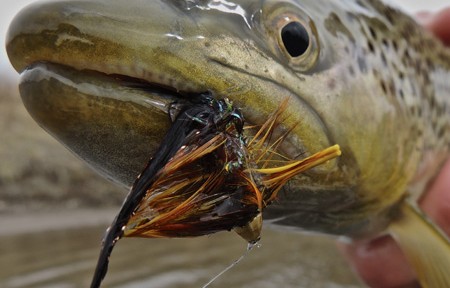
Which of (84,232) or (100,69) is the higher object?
(100,69)

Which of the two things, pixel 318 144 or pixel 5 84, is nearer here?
pixel 318 144

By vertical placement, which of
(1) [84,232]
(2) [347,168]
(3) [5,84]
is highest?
(2) [347,168]

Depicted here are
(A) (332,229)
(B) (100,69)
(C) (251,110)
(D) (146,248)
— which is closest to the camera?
(B) (100,69)

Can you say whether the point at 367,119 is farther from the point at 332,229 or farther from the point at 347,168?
the point at 332,229

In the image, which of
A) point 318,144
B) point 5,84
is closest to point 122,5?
point 318,144

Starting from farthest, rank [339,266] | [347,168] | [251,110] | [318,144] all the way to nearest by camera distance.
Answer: [339,266], [347,168], [318,144], [251,110]

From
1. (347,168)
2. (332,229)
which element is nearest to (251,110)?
(347,168)

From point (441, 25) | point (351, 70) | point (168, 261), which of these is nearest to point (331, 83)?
point (351, 70)

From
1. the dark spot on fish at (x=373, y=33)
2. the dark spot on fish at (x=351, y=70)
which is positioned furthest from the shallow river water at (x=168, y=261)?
the dark spot on fish at (x=351, y=70)
